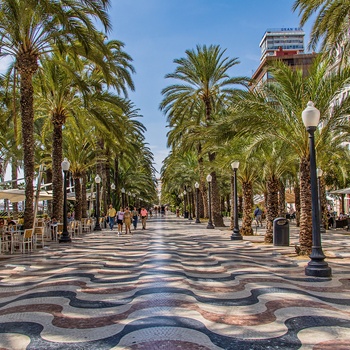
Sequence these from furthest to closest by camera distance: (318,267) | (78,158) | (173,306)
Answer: (78,158) < (318,267) < (173,306)

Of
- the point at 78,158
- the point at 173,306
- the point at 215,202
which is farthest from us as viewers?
the point at 78,158

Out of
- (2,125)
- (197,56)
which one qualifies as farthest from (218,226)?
(2,125)

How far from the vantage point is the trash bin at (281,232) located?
14922 millimetres

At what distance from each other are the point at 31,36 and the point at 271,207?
1143 centimetres

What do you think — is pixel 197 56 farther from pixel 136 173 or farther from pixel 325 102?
pixel 136 173

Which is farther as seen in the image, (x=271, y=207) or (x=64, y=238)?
(x=64, y=238)

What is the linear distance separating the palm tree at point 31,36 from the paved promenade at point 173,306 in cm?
583

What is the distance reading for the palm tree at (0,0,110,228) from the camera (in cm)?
1317

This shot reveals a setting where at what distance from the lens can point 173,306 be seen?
5.79 meters

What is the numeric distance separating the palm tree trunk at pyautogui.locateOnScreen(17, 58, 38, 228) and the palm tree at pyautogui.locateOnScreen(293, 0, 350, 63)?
9.55 m

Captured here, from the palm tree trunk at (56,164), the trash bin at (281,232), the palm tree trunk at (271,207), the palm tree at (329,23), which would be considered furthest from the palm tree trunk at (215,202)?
the palm tree at (329,23)

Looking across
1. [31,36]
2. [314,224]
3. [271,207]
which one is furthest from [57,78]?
[314,224]

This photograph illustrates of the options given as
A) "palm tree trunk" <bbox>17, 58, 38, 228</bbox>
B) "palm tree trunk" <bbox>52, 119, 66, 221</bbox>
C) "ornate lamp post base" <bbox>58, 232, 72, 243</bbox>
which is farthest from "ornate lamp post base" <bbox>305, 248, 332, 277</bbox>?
"palm tree trunk" <bbox>52, 119, 66, 221</bbox>

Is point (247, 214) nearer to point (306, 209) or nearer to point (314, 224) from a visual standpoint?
point (306, 209)
